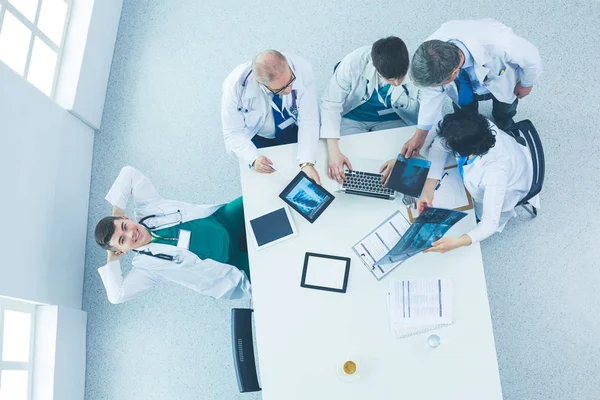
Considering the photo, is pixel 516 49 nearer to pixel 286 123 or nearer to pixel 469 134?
pixel 469 134

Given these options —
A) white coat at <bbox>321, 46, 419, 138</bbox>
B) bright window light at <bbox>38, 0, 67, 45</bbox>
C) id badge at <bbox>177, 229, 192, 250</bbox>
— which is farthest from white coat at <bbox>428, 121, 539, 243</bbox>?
bright window light at <bbox>38, 0, 67, 45</bbox>

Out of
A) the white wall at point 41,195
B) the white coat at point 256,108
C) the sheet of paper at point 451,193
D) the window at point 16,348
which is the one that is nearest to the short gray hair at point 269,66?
the white coat at point 256,108

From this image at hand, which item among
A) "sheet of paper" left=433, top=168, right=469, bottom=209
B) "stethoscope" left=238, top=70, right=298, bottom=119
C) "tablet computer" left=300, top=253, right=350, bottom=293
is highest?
"stethoscope" left=238, top=70, right=298, bottom=119

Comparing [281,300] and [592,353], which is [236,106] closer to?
[281,300]

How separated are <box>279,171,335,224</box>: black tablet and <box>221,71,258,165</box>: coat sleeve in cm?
24

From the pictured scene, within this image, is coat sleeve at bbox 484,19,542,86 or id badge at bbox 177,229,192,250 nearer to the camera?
coat sleeve at bbox 484,19,542,86

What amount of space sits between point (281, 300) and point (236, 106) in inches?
38.6

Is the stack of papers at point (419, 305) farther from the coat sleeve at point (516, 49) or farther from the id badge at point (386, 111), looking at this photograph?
the coat sleeve at point (516, 49)

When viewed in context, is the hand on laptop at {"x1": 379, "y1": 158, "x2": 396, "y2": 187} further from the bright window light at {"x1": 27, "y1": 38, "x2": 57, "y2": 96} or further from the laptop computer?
the bright window light at {"x1": 27, "y1": 38, "x2": 57, "y2": 96}

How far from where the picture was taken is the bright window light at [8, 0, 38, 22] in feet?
10.1

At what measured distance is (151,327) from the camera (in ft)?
10.7

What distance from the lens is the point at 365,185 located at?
250 centimetres

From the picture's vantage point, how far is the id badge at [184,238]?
8.79ft

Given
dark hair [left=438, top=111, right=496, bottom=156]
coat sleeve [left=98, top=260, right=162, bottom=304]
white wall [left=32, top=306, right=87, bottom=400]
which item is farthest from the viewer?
white wall [left=32, top=306, right=87, bottom=400]
